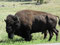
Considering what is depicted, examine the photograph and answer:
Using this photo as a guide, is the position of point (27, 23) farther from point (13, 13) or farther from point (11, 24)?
point (13, 13)

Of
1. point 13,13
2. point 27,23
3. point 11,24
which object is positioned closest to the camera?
point 11,24

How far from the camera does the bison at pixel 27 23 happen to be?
12250 mm

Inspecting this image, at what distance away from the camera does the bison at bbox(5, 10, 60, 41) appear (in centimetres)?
1225

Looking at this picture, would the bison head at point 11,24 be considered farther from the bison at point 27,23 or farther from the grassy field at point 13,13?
the grassy field at point 13,13

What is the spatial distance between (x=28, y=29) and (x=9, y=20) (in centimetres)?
130

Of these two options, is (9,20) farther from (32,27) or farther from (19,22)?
(32,27)

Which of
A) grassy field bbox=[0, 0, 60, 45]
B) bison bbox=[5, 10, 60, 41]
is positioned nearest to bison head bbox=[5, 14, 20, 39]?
bison bbox=[5, 10, 60, 41]

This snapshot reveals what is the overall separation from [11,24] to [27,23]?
98 cm

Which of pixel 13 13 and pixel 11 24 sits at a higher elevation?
pixel 11 24

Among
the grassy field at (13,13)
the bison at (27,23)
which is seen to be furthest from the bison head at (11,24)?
the grassy field at (13,13)

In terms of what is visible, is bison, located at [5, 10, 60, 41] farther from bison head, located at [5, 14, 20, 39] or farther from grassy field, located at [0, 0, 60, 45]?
grassy field, located at [0, 0, 60, 45]

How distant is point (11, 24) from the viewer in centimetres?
1224

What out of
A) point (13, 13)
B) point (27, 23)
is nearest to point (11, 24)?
point (27, 23)

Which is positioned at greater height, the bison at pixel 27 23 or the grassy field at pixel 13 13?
the bison at pixel 27 23
